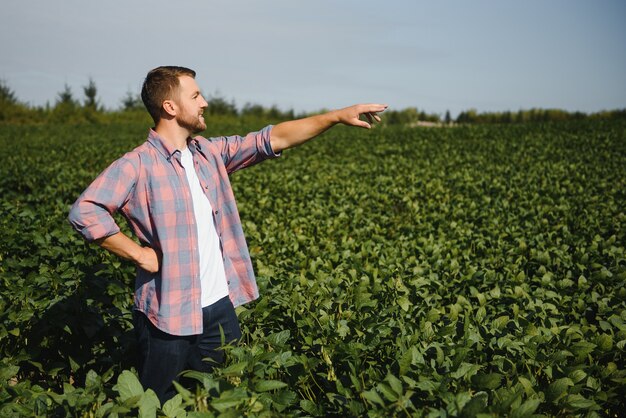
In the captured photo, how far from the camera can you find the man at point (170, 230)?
2.14 metres

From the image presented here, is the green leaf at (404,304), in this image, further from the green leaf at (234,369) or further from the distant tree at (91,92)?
the distant tree at (91,92)

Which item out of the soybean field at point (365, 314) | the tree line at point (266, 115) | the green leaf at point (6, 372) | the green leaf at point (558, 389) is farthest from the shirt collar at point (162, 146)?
the tree line at point (266, 115)

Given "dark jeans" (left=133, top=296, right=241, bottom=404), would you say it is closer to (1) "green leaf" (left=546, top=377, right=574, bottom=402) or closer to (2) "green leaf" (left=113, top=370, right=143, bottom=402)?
(2) "green leaf" (left=113, top=370, right=143, bottom=402)

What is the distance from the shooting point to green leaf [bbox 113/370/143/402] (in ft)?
5.76

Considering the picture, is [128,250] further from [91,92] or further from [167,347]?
[91,92]

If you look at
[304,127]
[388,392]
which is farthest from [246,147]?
[388,392]

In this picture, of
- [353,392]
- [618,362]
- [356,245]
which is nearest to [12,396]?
[353,392]

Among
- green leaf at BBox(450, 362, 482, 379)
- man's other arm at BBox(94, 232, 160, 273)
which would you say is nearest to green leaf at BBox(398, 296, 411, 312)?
green leaf at BBox(450, 362, 482, 379)

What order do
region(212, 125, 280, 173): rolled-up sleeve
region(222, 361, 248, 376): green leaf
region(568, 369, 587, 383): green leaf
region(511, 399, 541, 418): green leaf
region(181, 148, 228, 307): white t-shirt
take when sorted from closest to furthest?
region(511, 399, 541, 418): green leaf, region(222, 361, 248, 376): green leaf, region(568, 369, 587, 383): green leaf, region(181, 148, 228, 307): white t-shirt, region(212, 125, 280, 173): rolled-up sleeve

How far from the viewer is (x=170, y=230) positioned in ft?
7.30

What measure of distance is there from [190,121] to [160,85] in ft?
0.72

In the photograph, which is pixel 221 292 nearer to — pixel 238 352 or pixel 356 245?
pixel 238 352

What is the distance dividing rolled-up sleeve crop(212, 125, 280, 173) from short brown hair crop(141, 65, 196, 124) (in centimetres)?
42

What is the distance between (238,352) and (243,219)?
4.81 meters
